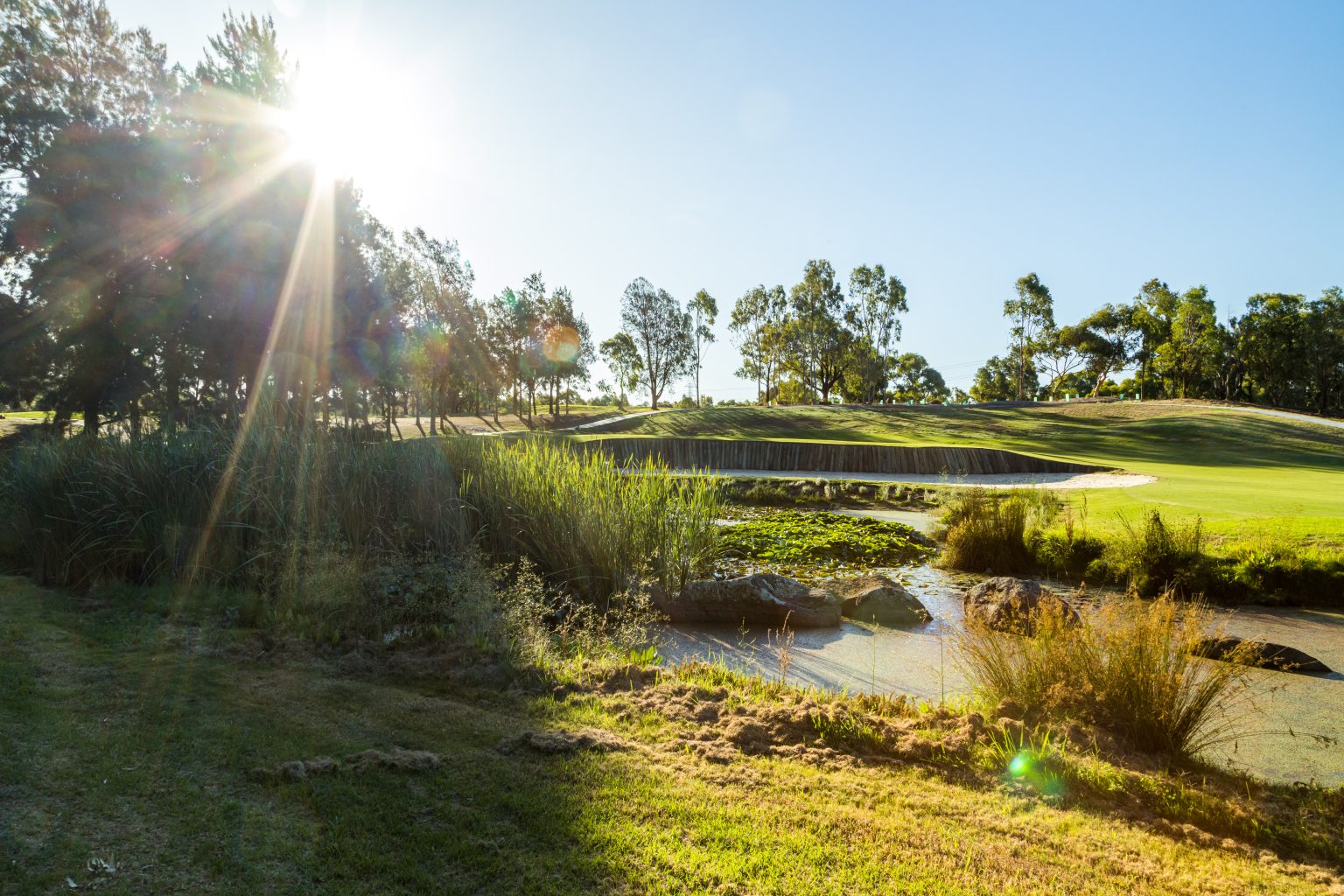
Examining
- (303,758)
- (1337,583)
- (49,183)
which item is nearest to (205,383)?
(49,183)

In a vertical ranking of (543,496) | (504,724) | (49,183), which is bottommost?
(504,724)

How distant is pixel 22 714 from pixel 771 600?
5615 millimetres

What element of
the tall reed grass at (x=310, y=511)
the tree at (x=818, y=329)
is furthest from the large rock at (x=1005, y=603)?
the tree at (x=818, y=329)

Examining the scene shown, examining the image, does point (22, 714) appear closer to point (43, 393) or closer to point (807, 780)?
point (807, 780)

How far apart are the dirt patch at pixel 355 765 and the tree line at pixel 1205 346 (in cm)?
5792

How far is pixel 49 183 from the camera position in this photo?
1841cm

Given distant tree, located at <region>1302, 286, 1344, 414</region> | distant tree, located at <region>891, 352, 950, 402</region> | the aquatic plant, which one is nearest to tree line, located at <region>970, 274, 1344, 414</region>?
distant tree, located at <region>1302, 286, 1344, 414</region>

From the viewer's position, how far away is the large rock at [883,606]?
721cm

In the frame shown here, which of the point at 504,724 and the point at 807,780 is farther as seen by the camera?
the point at 504,724

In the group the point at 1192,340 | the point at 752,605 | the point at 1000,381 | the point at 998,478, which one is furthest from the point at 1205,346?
the point at 752,605

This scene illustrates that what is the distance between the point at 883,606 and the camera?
729cm

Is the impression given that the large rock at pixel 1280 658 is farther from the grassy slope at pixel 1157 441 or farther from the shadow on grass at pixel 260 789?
the shadow on grass at pixel 260 789

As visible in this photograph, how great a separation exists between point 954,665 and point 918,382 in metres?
84.8

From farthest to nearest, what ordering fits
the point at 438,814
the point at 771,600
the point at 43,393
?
the point at 43,393
the point at 771,600
the point at 438,814
